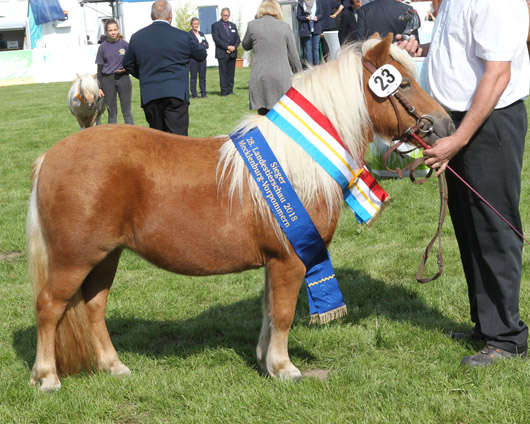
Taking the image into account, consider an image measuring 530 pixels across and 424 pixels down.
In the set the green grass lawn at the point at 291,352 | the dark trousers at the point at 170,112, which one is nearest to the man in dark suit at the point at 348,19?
the dark trousers at the point at 170,112

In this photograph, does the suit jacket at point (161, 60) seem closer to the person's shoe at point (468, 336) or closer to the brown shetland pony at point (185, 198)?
the brown shetland pony at point (185, 198)

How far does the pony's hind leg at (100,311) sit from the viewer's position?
3857 mm

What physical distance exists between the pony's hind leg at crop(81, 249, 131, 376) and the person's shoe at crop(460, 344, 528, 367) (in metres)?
2.10

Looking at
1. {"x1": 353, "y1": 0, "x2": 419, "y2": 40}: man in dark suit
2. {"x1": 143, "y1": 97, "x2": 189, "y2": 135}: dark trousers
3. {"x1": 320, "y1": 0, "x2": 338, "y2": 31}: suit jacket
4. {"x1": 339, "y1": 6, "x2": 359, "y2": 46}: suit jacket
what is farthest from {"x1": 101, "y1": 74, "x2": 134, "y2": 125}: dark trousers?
{"x1": 320, "y1": 0, "x2": 338, "y2": 31}: suit jacket

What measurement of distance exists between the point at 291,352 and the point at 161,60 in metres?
4.55

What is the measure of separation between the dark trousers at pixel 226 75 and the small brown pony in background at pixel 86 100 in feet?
22.3

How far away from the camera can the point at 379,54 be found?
3357mm

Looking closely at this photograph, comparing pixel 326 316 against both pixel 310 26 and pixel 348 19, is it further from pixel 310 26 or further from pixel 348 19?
pixel 310 26

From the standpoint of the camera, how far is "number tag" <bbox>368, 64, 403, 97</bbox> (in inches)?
131

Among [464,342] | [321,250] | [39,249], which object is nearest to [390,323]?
[464,342]

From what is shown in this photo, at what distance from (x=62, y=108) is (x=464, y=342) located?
15.8m

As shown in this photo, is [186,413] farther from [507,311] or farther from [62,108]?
[62,108]

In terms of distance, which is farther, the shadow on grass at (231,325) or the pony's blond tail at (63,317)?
the shadow on grass at (231,325)

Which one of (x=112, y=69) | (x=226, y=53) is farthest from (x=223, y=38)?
(x=112, y=69)
